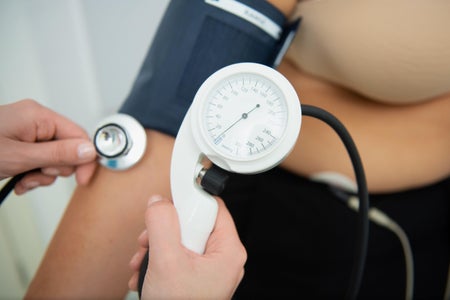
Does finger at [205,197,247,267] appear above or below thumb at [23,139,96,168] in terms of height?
above

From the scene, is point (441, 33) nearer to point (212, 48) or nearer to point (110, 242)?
point (212, 48)

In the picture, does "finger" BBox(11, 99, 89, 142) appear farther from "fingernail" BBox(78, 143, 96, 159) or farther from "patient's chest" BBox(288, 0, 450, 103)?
"patient's chest" BBox(288, 0, 450, 103)

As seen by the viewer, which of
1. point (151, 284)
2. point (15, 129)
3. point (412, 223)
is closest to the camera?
point (151, 284)

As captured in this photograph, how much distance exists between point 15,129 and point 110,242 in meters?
0.27

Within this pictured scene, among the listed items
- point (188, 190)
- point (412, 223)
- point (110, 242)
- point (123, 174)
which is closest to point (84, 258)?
point (110, 242)

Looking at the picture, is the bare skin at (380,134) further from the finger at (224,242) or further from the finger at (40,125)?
the finger at (40,125)

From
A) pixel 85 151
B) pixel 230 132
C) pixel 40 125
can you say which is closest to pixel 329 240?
pixel 230 132

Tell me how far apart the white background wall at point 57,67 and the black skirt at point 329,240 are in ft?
2.08

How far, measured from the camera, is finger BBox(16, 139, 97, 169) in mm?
604

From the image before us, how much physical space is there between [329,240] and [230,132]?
43 cm

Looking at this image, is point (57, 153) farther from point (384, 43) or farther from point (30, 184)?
point (384, 43)

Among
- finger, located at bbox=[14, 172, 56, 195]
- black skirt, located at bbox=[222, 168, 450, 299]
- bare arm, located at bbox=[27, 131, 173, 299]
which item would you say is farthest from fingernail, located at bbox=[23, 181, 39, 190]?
black skirt, located at bbox=[222, 168, 450, 299]

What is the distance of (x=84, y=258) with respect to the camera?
2.08ft

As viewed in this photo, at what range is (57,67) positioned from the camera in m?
1.08
